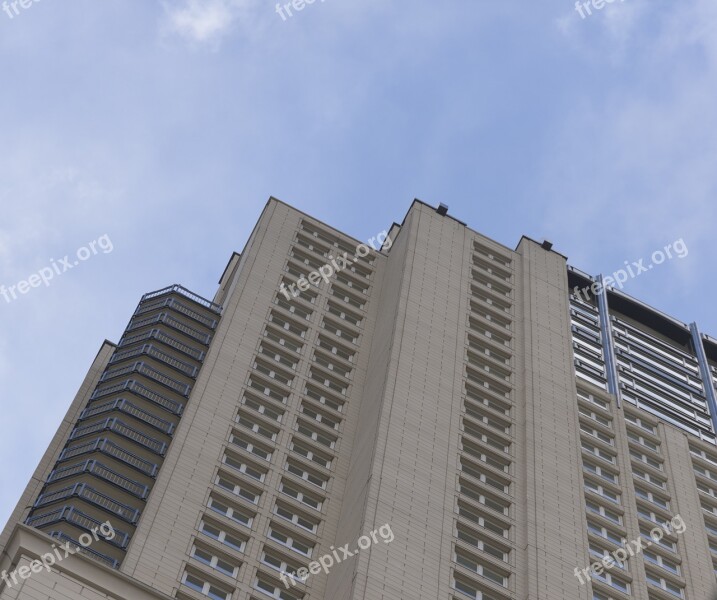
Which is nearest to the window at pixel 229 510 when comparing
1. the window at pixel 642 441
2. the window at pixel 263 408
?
the window at pixel 263 408

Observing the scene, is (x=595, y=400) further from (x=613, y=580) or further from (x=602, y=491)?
(x=613, y=580)

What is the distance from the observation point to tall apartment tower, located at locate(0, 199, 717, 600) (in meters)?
52.1

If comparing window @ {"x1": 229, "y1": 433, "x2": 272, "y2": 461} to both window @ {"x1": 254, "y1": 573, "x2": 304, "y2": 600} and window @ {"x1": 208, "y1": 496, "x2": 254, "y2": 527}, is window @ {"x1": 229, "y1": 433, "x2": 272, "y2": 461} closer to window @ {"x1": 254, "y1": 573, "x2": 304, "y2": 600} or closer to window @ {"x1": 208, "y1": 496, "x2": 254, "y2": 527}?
window @ {"x1": 208, "y1": 496, "x2": 254, "y2": 527}

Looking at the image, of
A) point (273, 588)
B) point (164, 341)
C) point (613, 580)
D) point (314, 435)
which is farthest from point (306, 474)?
point (613, 580)

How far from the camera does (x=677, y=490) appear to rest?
232ft

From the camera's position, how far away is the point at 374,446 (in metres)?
58.0

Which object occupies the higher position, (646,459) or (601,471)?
(646,459)

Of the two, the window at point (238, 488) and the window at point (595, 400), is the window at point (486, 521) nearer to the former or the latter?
the window at point (238, 488)

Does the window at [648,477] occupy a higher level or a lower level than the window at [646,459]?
lower

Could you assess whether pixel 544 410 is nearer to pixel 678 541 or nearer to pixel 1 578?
pixel 678 541

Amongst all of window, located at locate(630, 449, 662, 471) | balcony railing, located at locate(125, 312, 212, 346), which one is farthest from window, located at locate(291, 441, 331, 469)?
window, located at locate(630, 449, 662, 471)

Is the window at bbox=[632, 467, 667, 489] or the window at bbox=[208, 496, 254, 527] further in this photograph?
the window at bbox=[632, 467, 667, 489]

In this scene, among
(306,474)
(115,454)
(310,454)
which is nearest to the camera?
(115,454)

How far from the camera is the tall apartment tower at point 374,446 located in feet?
171
